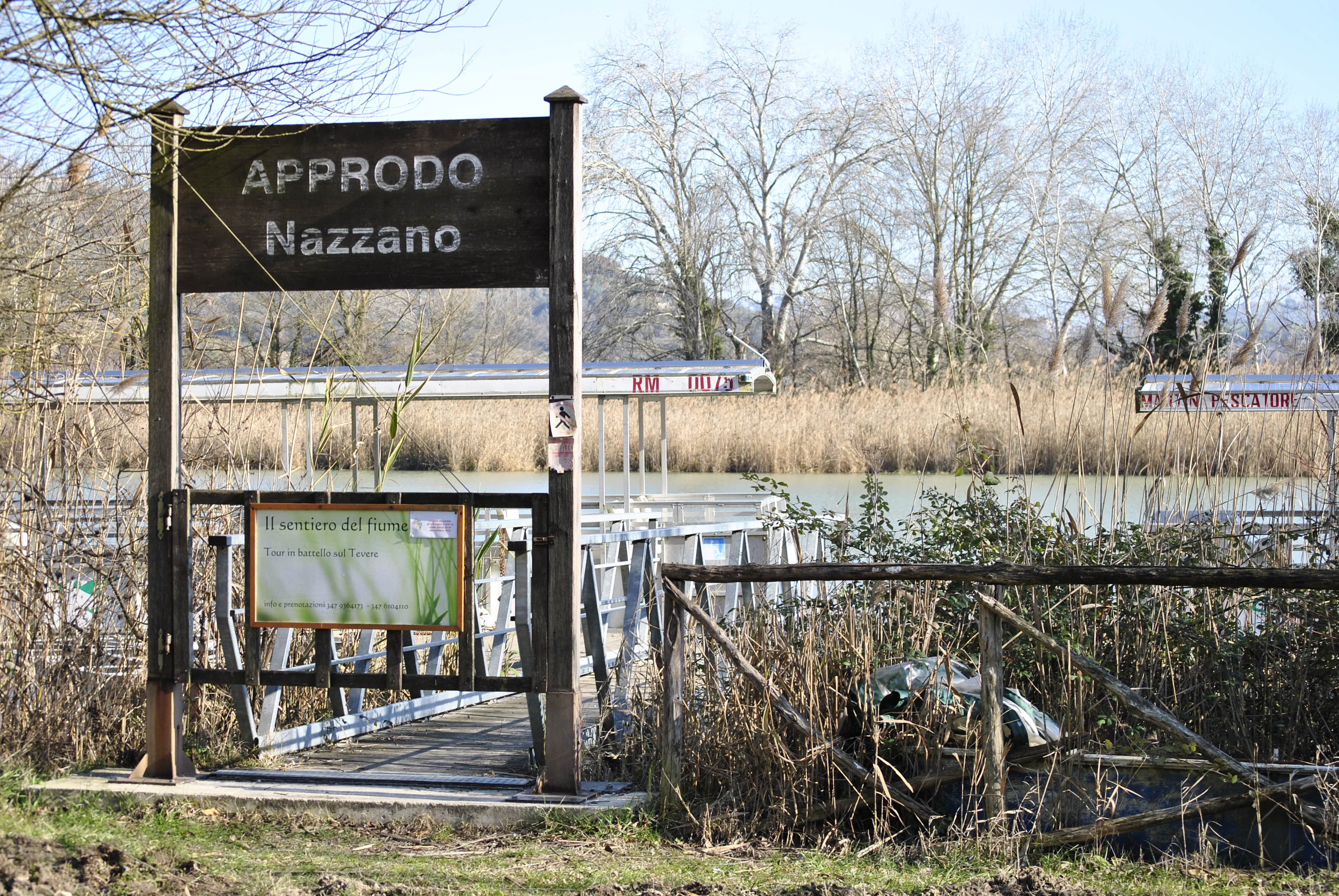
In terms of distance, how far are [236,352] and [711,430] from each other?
18.9 m

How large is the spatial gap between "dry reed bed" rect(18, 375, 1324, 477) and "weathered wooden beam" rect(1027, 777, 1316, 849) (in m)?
1.84

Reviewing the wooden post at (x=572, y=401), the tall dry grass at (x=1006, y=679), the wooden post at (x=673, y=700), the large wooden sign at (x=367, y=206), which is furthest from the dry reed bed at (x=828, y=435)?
the wooden post at (x=673, y=700)

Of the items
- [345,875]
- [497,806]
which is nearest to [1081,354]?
[497,806]

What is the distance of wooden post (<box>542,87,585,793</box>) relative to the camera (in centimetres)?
552

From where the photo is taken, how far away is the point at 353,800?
18.1 feet

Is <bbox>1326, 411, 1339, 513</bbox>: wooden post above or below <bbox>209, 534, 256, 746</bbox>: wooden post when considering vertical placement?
above

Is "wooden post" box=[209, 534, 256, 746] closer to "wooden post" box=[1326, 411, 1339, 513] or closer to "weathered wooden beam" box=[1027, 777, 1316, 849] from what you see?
"weathered wooden beam" box=[1027, 777, 1316, 849]

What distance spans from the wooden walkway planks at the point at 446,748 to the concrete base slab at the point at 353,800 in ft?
1.53

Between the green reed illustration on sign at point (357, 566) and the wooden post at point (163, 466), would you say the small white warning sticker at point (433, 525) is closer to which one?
the green reed illustration on sign at point (357, 566)

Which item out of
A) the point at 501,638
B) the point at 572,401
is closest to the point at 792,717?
the point at 572,401

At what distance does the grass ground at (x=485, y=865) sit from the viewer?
4562 mm

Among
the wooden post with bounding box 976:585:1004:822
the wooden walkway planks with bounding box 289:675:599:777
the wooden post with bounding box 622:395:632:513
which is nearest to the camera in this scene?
the wooden post with bounding box 976:585:1004:822

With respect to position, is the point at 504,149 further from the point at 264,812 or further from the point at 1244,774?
the point at 1244,774

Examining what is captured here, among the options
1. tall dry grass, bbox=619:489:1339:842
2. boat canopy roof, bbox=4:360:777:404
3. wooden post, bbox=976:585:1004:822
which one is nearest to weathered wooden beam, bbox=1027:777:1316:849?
tall dry grass, bbox=619:489:1339:842
